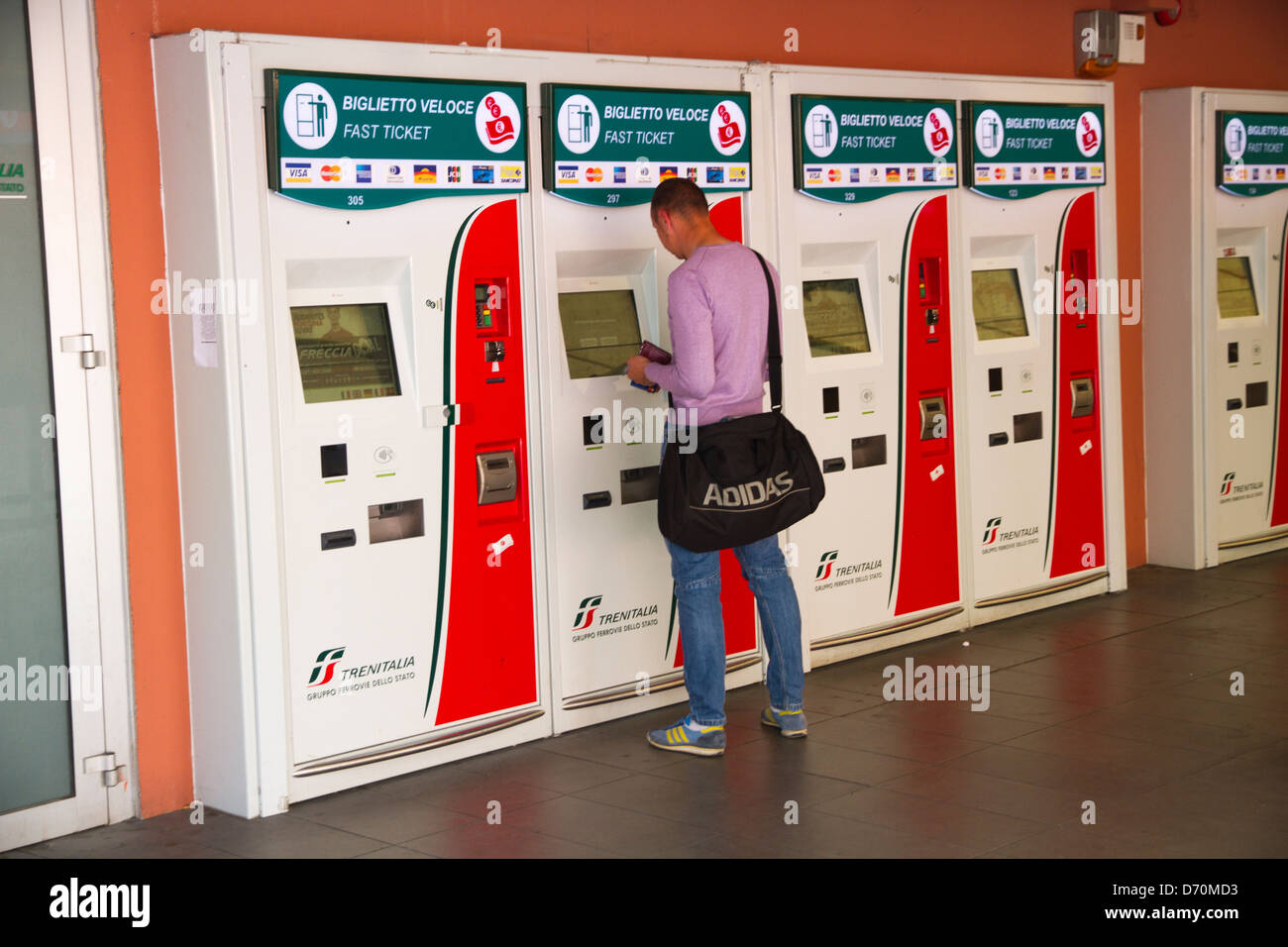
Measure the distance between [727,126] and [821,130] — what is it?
0.50 meters

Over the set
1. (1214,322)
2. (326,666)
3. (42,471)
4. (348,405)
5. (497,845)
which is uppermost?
(1214,322)

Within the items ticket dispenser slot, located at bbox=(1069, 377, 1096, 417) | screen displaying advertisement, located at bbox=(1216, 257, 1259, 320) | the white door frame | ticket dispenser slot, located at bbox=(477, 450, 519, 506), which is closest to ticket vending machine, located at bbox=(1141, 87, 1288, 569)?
screen displaying advertisement, located at bbox=(1216, 257, 1259, 320)

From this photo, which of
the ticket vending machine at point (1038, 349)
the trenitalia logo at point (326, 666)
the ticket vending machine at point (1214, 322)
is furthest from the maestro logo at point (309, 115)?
the ticket vending machine at point (1214, 322)

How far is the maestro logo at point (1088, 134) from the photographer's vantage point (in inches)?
265

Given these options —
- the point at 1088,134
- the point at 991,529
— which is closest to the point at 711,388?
the point at 991,529

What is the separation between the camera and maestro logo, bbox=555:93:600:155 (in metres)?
4.84

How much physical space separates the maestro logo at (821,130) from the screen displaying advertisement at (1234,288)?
2937mm

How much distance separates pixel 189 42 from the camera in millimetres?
4035

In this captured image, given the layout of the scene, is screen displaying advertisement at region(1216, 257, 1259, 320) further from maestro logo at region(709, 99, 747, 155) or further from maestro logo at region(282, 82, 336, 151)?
maestro logo at region(282, 82, 336, 151)

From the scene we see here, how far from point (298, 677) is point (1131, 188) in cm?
519

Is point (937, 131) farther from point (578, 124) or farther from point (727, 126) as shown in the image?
point (578, 124)

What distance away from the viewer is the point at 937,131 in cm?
614
